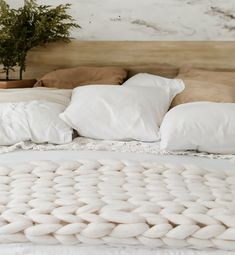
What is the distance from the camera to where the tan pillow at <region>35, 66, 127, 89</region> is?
92.4 inches

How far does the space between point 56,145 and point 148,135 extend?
A: 0.38 meters

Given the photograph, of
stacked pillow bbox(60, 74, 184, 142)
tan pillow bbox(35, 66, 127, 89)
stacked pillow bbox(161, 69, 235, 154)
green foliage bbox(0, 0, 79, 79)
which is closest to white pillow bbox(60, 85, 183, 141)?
stacked pillow bbox(60, 74, 184, 142)

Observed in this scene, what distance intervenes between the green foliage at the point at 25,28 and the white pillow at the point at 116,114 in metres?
0.69

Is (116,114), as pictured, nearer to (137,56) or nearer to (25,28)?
(137,56)

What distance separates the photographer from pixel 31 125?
1801mm

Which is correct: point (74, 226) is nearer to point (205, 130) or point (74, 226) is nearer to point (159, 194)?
point (159, 194)

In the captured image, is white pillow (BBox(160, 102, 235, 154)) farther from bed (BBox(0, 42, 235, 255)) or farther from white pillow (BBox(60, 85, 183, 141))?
white pillow (BBox(60, 85, 183, 141))

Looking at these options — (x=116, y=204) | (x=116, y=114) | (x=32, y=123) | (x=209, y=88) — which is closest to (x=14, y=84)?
(x=32, y=123)

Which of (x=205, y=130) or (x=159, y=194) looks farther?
(x=205, y=130)

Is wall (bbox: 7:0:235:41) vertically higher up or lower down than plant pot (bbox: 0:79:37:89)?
higher up

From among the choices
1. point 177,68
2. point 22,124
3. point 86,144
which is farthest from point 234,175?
point 177,68

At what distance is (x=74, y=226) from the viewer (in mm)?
1011

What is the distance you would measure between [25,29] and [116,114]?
3.07ft

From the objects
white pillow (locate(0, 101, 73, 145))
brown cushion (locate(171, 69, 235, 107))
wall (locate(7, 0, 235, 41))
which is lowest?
white pillow (locate(0, 101, 73, 145))
